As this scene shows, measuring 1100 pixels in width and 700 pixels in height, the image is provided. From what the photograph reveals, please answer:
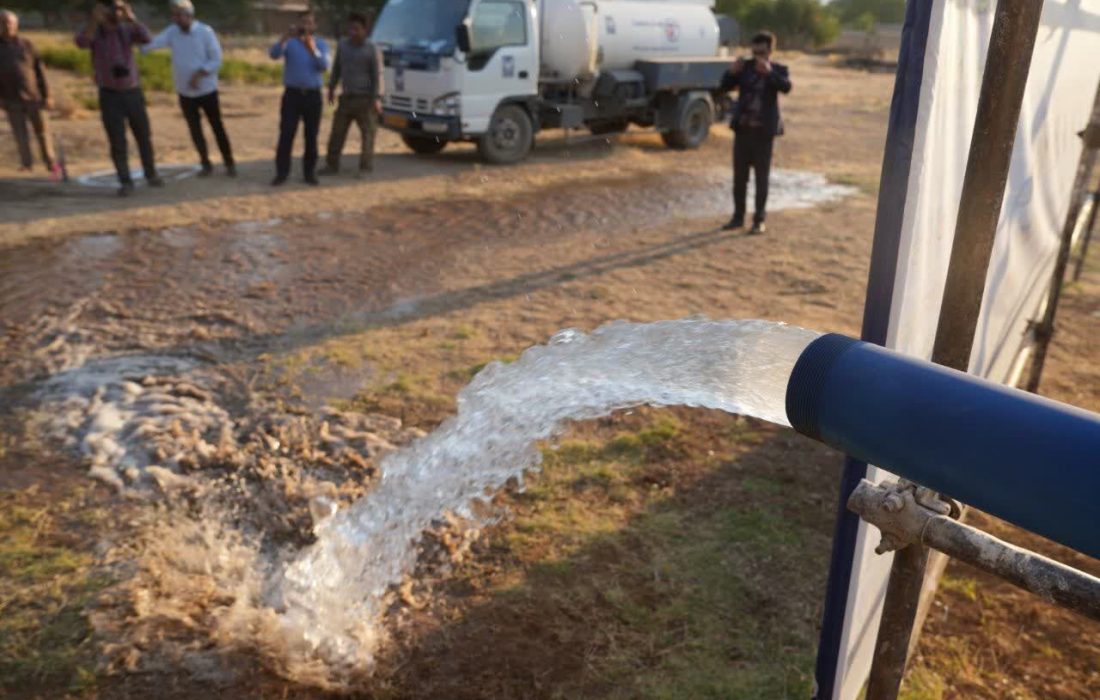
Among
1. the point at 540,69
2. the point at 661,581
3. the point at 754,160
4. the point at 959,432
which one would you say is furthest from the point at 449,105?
the point at 959,432

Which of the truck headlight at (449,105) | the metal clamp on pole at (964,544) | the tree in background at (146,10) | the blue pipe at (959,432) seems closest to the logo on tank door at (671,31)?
the truck headlight at (449,105)

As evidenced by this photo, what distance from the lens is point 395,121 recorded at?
11391 millimetres

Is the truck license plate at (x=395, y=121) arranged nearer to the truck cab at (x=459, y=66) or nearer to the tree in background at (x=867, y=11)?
the truck cab at (x=459, y=66)

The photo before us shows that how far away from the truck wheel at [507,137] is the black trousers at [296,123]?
8.83ft

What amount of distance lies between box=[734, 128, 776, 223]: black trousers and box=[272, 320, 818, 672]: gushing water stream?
14.4 ft

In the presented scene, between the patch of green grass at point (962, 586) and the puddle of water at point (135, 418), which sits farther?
the puddle of water at point (135, 418)

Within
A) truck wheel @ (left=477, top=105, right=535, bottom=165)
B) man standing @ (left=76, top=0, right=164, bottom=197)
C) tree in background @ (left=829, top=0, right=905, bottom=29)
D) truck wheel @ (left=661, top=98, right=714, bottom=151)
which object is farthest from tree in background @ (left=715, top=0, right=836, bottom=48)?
man standing @ (left=76, top=0, right=164, bottom=197)

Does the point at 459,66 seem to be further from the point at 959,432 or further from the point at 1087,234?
the point at 959,432

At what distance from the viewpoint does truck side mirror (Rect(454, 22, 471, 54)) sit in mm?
10422

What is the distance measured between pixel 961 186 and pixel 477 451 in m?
2.24

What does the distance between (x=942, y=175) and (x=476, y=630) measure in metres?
2.15

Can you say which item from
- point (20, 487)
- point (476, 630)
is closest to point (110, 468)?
point (20, 487)

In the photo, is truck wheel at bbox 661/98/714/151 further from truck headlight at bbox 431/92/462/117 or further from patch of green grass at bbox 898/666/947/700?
patch of green grass at bbox 898/666/947/700

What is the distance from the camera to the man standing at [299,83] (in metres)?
9.14
